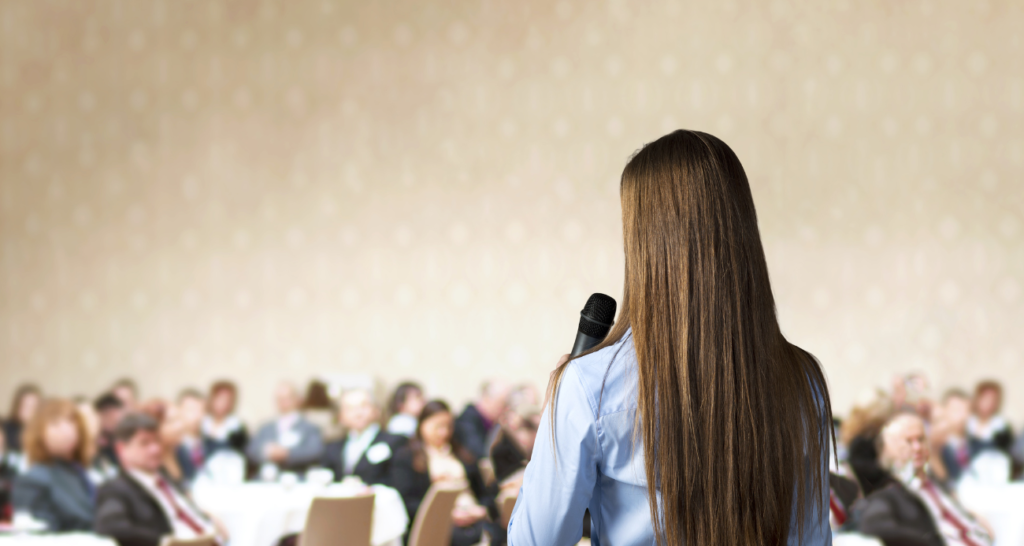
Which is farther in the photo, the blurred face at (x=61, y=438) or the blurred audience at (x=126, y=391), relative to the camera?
the blurred audience at (x=126, y=391)

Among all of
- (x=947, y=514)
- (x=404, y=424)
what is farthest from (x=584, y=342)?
(x=404, y=424)

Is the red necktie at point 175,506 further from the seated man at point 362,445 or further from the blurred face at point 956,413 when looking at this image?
the blurred face at point 956,413

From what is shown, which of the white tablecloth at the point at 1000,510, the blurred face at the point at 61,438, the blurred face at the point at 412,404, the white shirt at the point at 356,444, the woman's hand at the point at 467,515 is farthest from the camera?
the blurred face at the point at 412,404

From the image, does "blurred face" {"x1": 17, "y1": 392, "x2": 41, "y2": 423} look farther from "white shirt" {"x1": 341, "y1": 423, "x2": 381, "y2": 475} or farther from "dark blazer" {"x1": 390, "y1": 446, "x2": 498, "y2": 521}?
"dark blazer" {"x1": 390, "y1": 446, "x2": 498, "y2": 521}

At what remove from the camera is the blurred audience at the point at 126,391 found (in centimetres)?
725

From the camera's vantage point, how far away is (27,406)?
7.52 meters

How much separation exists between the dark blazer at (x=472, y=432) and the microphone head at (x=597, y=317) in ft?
17.4

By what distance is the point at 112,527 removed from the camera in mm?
3441

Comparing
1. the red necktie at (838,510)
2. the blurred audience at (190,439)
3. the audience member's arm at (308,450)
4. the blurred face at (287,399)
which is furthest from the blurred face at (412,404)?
the red necktie at (838,510)

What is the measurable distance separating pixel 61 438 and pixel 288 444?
10.7ft

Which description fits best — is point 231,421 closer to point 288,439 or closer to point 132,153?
point 288,439

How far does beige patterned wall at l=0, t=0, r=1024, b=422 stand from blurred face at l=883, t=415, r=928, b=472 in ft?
12.4

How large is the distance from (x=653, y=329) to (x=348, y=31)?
7942 millimetres

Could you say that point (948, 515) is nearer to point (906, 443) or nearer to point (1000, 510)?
point (906, 443)
